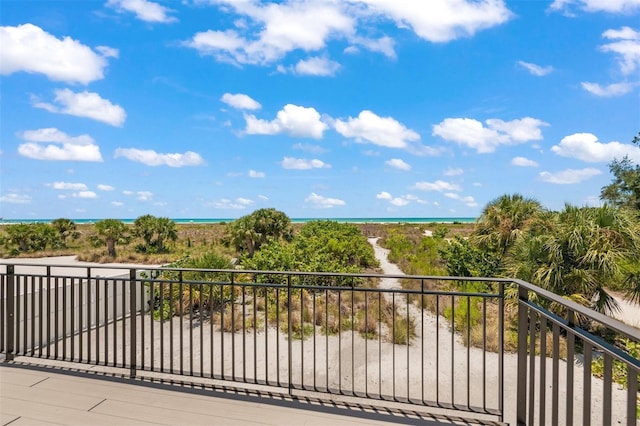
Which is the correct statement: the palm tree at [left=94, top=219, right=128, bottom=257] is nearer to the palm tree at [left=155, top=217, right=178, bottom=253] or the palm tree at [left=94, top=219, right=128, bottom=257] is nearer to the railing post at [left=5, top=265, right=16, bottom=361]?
the palm tree at [left=155, top=217, right=178, bottom=253]

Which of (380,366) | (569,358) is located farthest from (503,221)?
(569,358)

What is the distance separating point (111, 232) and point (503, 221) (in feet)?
56.6

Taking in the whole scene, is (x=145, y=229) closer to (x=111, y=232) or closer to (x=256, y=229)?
(x=111, y=232)

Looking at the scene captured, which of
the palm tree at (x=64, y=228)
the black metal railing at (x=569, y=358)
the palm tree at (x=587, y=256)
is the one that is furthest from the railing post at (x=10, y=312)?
the palm tree at (x=64, y=228)

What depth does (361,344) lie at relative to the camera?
4.94 m

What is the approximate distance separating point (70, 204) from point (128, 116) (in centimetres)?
1520

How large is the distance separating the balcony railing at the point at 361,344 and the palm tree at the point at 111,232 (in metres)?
12.5

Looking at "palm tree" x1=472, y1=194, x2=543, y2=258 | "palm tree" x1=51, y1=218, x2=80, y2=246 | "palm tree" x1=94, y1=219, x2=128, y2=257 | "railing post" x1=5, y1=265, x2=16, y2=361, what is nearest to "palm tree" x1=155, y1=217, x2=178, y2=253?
"palm tree" x1=94, y1=219, x2=128, y2=257

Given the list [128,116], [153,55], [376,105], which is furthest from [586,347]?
[376,105]

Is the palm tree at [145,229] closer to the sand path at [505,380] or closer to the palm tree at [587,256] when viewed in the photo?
the sand path at [505,380]

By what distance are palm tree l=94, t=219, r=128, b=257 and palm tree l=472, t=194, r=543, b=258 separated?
1651cm

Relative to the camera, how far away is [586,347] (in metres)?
1.14

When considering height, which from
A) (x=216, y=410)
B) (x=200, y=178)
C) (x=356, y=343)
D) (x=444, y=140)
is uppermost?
(x=444, y=140)

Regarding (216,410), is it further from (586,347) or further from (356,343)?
(356,343)
